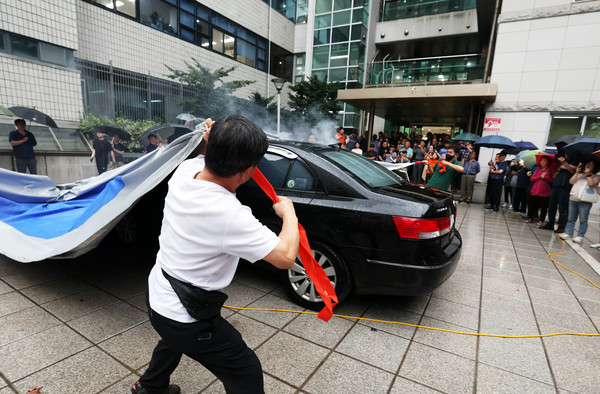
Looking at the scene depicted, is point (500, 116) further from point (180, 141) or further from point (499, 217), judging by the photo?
point (180, 141)

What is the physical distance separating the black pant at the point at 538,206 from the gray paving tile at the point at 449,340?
6.82 meters

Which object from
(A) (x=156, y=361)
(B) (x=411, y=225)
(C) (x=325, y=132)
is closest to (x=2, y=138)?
(A) (x=156, y=361)

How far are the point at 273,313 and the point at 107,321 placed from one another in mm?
1501

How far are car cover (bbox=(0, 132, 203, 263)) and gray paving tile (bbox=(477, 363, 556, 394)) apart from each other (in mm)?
2973

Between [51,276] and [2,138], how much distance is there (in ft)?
27.0

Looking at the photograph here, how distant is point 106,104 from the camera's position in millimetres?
11234

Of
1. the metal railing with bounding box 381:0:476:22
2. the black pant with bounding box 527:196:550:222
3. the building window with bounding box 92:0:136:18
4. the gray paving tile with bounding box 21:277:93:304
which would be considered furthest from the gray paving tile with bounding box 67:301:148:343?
the metal railing with bounding box 381:0:476:22

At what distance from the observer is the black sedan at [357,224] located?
Answer: 279 centimetres

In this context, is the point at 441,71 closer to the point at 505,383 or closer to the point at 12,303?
the point at 505,383

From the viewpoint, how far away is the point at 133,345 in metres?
2.48

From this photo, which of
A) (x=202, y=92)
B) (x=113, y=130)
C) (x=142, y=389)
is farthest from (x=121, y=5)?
(x=142, y=389)

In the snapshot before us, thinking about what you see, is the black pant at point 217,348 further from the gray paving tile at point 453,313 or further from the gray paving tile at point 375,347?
the gray paving tile at point 453,313

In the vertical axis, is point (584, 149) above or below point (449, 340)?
above

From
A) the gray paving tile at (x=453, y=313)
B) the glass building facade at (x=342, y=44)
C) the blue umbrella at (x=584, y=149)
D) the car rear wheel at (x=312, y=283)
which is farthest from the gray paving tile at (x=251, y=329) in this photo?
the glass building facade at (x=342, y=44)
